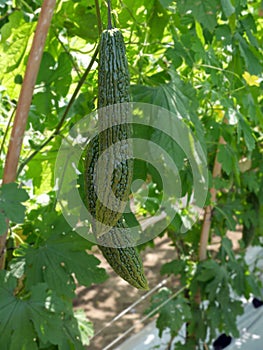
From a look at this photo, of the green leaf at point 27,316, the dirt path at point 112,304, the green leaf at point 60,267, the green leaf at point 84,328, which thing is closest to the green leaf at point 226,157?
the green leaf at point 60,267

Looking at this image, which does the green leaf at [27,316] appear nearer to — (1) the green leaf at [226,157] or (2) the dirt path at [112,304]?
(1) the green leaf at [226,157]

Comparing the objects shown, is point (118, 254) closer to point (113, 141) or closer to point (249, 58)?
point (113, 141)

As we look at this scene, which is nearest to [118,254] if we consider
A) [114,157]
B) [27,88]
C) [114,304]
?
[114,157]

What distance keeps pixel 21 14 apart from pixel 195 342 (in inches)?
62.9

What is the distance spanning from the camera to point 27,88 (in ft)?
A: 5.27

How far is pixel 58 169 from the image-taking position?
1920 mm

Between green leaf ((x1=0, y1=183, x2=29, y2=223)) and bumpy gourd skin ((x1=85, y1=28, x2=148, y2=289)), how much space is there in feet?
1.71

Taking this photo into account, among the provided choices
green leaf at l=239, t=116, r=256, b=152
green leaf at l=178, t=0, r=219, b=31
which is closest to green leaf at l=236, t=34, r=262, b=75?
green leaf at l=239, t=116, r=256, b=152

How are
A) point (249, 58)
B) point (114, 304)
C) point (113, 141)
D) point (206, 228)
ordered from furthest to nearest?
1. point (114, 304)
2. point (206, 228)
3. point (249, 58)
4. point (113, 141)

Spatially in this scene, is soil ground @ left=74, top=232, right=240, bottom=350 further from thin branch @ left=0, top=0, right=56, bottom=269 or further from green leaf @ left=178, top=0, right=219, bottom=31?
green leaf @ left=178, top=0, right=219, bottom=31

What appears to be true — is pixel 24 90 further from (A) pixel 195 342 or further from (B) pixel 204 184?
(A) pixel 195 342

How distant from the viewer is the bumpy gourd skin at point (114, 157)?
3.21 feet

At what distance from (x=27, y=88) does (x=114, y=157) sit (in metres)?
0.68

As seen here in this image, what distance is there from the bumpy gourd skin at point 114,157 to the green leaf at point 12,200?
1.71ft
